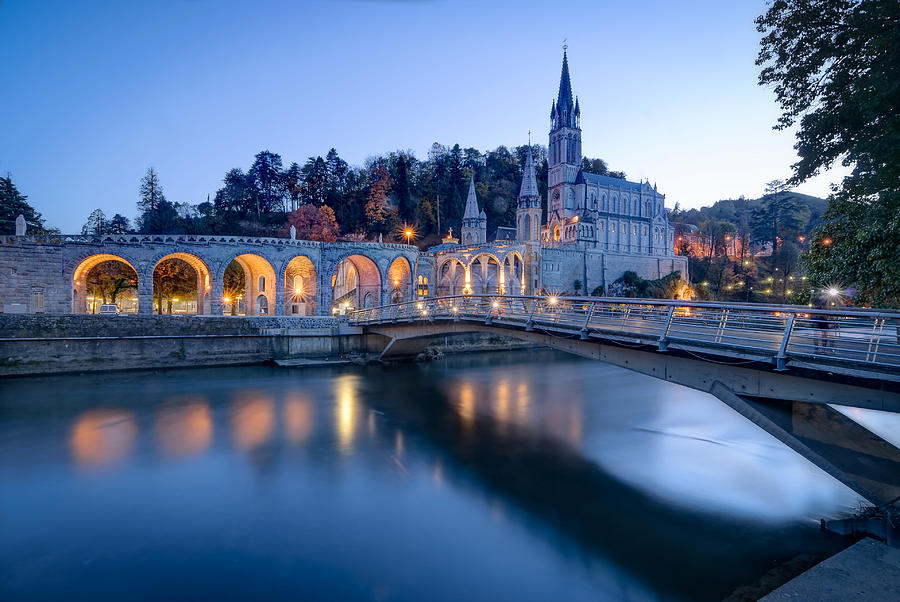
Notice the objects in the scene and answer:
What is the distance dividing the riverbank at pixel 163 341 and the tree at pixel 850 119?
2180cm

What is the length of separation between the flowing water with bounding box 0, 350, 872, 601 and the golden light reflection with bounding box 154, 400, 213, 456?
3.9 inches

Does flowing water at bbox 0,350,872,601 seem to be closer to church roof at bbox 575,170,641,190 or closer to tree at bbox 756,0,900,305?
tree at bbox 756,0,900,305

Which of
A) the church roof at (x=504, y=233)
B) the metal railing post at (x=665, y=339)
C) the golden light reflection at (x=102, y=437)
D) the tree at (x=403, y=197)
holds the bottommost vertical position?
the golden light reflection at (x=102, y=437)

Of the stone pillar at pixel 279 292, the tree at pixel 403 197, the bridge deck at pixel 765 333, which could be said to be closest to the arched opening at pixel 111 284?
the stone pillar at pixel 279 292

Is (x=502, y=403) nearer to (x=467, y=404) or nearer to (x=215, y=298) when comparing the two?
(x=467, y=404)

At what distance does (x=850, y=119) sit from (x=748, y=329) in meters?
4.69

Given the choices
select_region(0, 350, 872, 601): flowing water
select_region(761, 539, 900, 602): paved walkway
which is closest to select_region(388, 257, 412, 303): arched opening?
select_region(0, 350, 872, 601): flowing water

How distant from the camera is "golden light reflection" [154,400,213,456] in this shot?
1302cm

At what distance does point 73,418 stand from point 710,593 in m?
18.7

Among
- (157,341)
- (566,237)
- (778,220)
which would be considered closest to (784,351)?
(157,341)

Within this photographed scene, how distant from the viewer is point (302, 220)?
56.5 meters

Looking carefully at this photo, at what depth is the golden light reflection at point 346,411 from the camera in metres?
13.9

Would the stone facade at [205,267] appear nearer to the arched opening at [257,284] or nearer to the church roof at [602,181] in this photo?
the arched opening at [257,284]

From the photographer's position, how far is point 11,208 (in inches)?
1566
